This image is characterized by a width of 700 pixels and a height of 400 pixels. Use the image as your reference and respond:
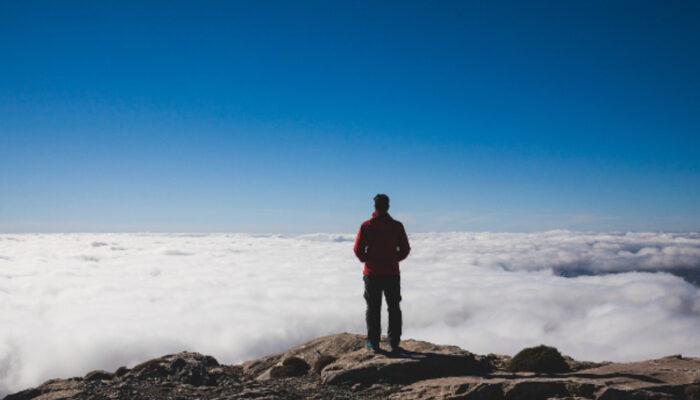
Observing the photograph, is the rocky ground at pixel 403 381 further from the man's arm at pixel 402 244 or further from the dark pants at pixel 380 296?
the man's arm at pixel 402 244

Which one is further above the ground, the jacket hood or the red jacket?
the jacket hood

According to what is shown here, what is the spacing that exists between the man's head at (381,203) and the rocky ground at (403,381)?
441 centimetres

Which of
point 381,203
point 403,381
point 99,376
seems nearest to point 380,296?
point 403,381

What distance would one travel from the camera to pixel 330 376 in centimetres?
1089

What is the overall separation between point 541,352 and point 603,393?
149 inches

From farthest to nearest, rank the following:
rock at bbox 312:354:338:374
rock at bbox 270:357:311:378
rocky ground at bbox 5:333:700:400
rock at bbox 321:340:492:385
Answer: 1. rock at bbox 270:357:311:378
2. rock at bbox 312:354:338:374
3. rock at bbox 321:340:492:385
4. rocky ground at bbox 5:333:700:400

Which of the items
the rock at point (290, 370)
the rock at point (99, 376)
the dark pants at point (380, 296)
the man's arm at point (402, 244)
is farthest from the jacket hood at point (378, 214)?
the rock at point (99, 376)

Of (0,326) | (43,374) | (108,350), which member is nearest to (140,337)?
(108,350)

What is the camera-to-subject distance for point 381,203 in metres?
9.65

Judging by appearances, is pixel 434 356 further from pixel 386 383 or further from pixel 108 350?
pixel 108 350

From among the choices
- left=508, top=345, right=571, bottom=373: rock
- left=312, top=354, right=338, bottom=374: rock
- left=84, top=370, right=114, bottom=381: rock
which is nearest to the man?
left=312, top=354, right=338, bottom=374: rock

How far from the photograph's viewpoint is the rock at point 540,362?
11161 mm

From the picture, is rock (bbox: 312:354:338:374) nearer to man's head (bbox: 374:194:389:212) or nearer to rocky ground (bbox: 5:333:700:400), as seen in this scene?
rocky ground (bbox: 5:333:700:400)

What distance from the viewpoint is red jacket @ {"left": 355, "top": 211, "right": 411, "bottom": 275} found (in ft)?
31.8
